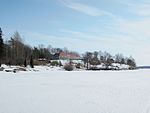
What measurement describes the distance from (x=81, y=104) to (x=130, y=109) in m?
2.18

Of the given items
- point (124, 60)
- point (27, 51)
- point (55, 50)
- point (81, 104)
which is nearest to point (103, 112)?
point (81, 104)

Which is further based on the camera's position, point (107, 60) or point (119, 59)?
point (119, 59)

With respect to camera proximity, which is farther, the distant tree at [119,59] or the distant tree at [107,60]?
the distant tree at [119,59]

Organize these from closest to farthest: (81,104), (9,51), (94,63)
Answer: (81,104) < (9,51) < (94,63)

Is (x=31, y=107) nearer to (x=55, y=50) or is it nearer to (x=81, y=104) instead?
(x=81, y=104)

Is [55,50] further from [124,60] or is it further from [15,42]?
[15,42]

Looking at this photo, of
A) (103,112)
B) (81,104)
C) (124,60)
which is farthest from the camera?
(124,60)

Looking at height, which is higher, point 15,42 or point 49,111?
point 15,42

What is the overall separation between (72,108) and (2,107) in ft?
8.81

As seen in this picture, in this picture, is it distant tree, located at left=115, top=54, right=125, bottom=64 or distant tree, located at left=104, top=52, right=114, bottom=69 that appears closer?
distant tree, located at left=104, top=52, right=114, bottom=69

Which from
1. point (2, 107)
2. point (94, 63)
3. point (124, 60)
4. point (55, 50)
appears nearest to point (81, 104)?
point (2, 107)

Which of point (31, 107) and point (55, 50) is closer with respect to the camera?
point (31, 107)

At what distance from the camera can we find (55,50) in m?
163

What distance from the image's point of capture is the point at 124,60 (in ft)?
481
